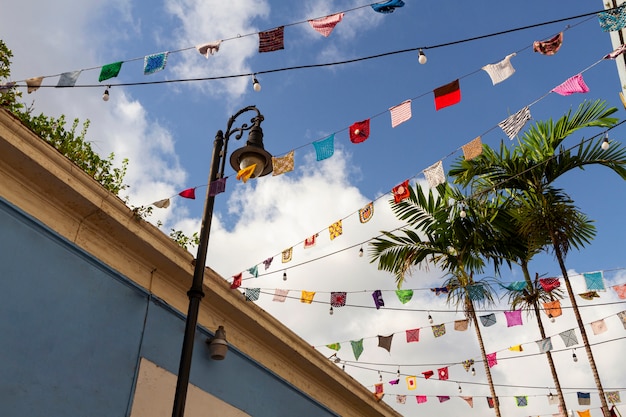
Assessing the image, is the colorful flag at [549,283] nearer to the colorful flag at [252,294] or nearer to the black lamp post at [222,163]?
the colorful flag at [252,294]

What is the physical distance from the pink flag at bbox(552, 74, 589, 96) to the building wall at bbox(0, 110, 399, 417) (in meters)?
5.61

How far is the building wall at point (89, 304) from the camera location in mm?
5754

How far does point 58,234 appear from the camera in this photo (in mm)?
6363

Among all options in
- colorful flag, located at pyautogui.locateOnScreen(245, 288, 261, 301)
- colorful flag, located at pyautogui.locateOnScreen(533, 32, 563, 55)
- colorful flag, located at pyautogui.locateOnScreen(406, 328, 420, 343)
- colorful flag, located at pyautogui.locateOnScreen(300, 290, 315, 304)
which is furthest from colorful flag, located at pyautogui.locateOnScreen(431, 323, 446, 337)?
colorful flag, located at pyautogui.locateOnScreen(533, 32, 563, 55)

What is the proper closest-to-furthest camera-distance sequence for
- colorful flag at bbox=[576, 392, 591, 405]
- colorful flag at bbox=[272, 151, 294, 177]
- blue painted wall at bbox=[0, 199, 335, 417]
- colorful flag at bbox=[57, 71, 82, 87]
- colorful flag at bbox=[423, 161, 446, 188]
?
blue painted wall at bbox=[0, 199, 335, 417]
colorful flag at bbox=[57, 71, 82, 87]
colorful flag at bbox=[272, 151, 294, 177]
colorful flag at bbox=[423, 161, 446, 188]
colorful flag at bbox=[576, 392, 591, 405]

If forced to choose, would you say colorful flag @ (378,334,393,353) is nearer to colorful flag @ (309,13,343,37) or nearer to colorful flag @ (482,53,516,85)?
colorful flag @ (482,53,516,85)

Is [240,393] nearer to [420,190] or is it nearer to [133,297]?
[133,297]

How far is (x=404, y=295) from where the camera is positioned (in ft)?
36.8

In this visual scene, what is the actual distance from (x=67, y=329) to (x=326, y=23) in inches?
197

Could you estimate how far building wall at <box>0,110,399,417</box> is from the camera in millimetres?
5754

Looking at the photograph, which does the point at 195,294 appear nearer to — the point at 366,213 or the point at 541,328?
the point at 366,213

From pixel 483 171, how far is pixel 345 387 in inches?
229

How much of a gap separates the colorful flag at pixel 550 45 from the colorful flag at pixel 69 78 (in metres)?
6.21

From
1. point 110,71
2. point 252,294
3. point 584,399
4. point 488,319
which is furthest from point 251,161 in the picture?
point 584,399
